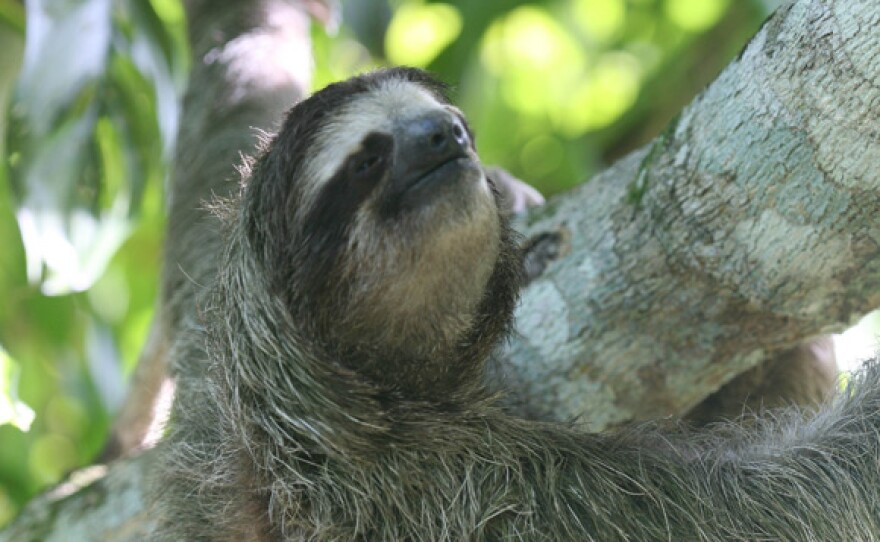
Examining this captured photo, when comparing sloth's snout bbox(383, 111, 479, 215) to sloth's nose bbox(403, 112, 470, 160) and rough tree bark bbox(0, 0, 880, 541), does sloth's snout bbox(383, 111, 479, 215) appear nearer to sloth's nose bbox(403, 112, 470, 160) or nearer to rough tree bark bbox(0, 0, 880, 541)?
sloth's nose bbox(403, 112, 470, 160)

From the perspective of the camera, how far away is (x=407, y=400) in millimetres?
4223

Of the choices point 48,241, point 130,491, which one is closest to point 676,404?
point 130,491

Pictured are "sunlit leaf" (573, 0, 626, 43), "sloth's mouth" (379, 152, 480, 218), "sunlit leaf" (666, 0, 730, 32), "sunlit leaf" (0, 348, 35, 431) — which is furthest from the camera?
"sunlit leaf" (573, 0, 626, 43)

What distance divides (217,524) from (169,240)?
2.89 meters

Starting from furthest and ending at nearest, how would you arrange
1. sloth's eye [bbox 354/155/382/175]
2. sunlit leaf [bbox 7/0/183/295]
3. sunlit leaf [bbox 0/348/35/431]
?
sunlit leaf [bbox 0/348/35/431]
sunlit leaf [bbox 7/0/183/295]
sloth's eye [bbox 354/155/382/175]

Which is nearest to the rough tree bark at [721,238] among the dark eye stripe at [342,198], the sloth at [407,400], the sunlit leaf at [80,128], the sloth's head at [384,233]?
the sloth at [407,400]

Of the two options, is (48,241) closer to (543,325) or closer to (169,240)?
(169,240)

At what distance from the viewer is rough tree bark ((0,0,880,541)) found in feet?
12.2

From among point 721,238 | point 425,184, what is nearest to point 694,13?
point 721,238

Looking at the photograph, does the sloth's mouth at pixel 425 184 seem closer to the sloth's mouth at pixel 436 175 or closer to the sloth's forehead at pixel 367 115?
the sloth's mouth at pixel 436 175

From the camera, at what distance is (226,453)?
4.50 meters

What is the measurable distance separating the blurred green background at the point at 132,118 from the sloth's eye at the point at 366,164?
2.41 meters

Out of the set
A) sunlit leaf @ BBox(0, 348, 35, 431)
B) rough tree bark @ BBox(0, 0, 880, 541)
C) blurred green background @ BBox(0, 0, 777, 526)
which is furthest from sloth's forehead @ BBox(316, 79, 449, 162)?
sunlit leaf @ BBox(0, 348, 35, 431)

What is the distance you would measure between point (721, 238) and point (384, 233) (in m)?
1.60
